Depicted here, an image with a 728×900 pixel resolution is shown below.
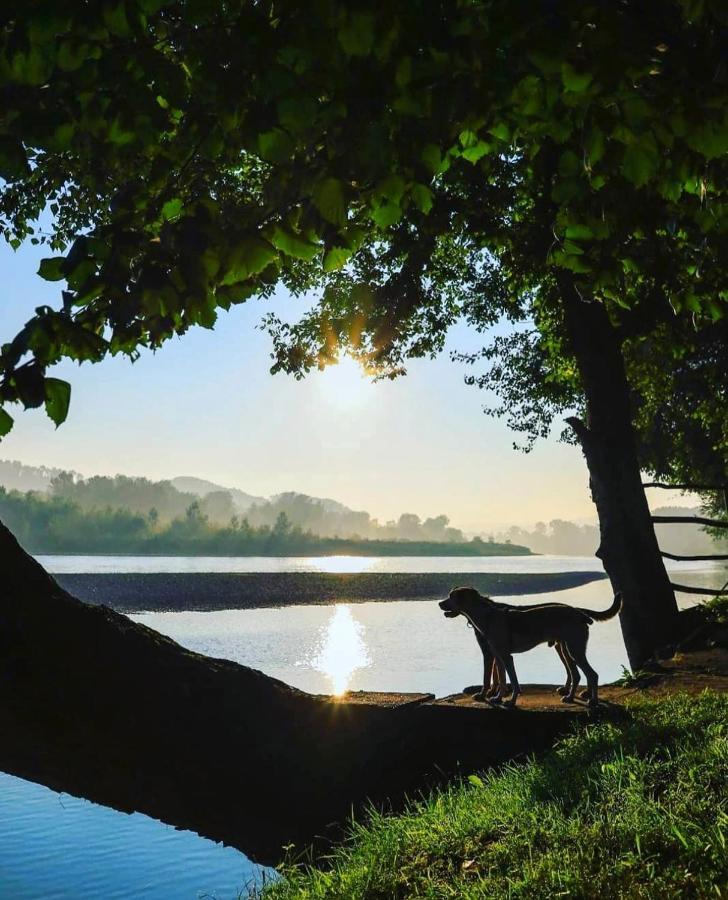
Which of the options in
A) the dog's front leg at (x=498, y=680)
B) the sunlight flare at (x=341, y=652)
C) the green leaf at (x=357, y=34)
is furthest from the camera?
the sunlight flare at (x=341, y=652)

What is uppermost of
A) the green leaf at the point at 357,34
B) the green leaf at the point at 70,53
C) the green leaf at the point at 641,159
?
the green leaf at the point at 70,53

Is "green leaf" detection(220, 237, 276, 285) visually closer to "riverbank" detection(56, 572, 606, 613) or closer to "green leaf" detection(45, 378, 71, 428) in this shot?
"green leaf" detection(45, 378, 71, 428)

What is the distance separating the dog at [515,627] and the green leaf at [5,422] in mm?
6055

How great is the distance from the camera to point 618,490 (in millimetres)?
14789

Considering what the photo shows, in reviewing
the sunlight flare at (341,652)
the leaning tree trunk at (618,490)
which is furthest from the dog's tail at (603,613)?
the sunlight flare at (341,652)

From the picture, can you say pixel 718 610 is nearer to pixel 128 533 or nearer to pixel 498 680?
pixel 498 680

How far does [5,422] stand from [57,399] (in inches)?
9.2

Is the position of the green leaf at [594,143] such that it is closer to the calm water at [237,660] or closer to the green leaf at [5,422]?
the green leaf at [5,422]

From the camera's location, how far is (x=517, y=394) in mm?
30281

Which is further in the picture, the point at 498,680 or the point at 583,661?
the point at 583,661

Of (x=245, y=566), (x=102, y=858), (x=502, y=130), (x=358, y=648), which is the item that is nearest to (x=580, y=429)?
(x=102, y=858)

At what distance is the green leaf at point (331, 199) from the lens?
380 cm

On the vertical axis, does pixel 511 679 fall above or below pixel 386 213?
below

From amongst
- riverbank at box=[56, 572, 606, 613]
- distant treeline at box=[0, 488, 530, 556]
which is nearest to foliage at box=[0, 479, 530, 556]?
distant treeline at box=[0, 488, 530, 556]
